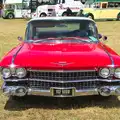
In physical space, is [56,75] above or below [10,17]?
above

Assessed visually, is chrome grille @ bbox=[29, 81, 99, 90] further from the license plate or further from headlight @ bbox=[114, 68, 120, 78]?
headlight @ bbox=[114, 68, 120, 78]

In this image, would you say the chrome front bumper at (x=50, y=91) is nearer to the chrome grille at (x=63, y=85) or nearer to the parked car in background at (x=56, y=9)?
the chrome grille at (x=63, y=85)

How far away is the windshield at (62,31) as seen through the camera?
25.3 ft

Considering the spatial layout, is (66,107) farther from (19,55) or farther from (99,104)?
(19,55)

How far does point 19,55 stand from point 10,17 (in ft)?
130

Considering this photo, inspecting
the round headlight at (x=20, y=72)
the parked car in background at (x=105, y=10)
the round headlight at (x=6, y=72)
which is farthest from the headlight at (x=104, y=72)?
the parked car in background at (x=105, y=10)

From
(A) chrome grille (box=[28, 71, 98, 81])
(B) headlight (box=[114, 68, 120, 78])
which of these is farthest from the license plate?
(B) headlight (box=[114, 68, 120, 78])

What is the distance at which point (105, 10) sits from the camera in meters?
40.0

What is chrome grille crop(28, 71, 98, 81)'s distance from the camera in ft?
20.3

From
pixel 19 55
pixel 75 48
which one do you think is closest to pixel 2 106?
pixel 19 55

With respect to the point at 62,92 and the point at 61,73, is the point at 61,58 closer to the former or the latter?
the point at 61,73

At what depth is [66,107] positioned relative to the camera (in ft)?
21.9

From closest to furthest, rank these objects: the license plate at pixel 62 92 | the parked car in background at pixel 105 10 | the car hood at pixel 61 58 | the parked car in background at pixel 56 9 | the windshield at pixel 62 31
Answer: the car hood at pixel 61 58 < the license plate at pixel 62 92 < the windshield at pixel 62 31 < the parked car in background at pixel 105 10 < the parked car in background at pixel 56 9

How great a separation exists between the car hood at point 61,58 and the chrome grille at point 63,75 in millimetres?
126
